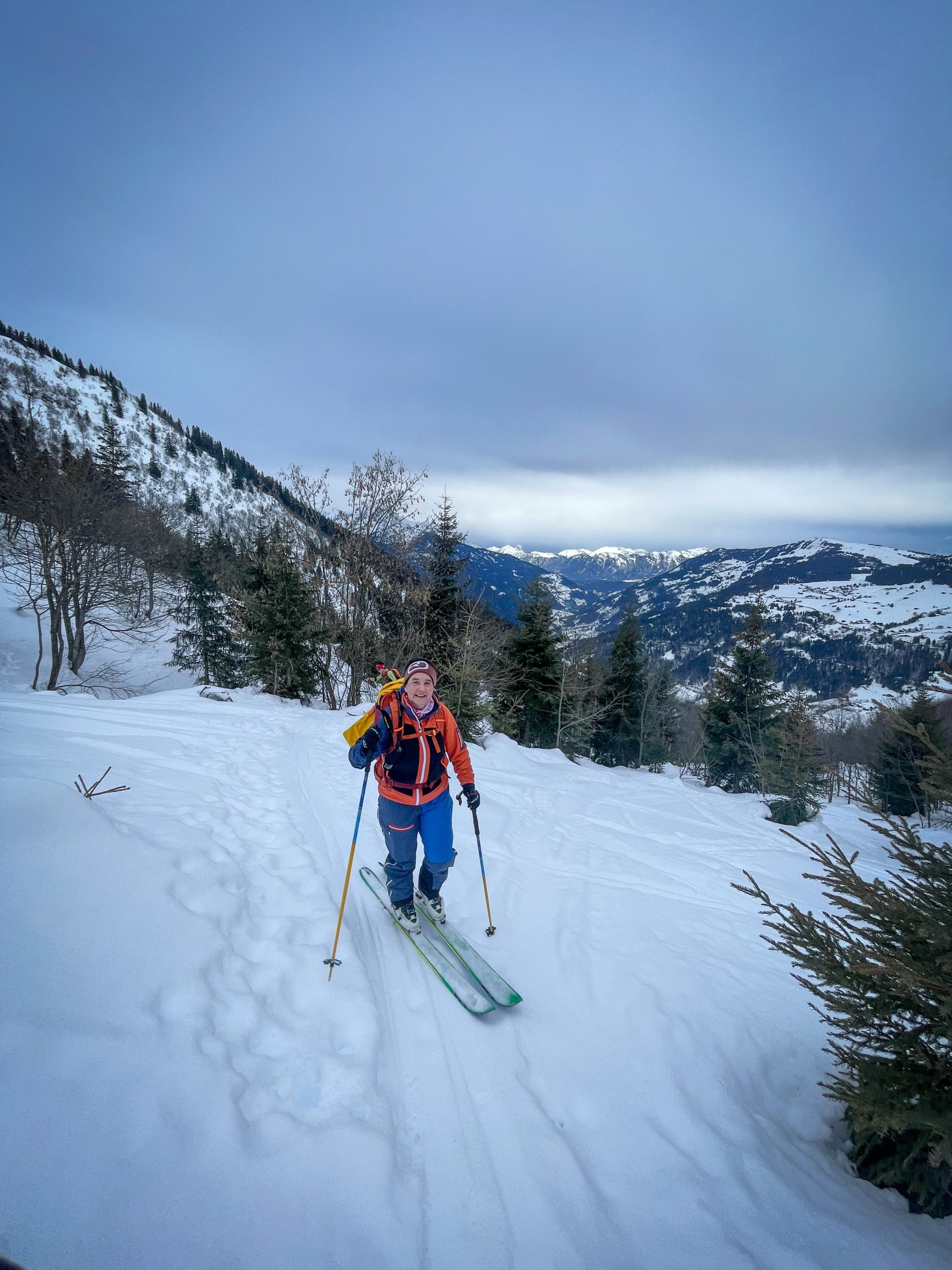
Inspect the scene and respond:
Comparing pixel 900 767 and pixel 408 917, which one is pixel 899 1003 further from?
pixel 900 767

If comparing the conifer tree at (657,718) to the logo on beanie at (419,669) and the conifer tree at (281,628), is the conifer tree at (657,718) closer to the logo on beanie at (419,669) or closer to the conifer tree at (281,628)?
the conifer tree at (281,628)

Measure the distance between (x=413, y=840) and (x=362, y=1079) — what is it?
1.57 m

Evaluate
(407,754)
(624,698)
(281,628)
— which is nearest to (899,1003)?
(407,754)

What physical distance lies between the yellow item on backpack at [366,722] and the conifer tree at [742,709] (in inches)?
895

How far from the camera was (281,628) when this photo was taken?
50.6ft

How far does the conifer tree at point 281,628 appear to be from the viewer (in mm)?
15336

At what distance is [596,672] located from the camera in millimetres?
27375

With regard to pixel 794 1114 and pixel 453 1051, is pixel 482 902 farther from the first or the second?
pixel 794 1114

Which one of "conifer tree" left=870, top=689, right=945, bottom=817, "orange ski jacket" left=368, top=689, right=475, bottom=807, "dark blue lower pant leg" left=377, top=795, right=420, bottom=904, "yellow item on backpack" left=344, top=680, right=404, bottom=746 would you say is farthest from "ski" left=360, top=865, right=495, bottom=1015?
"conifer tree" left=870, top=689, right=945, bottom=817

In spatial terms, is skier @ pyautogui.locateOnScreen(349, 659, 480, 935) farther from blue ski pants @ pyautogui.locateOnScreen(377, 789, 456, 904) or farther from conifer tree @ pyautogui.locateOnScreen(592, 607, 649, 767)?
conifer tree @ pyautogui.locateOnScreen(592, 607, 649, 767)

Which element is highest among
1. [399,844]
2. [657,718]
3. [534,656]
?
[534,656]

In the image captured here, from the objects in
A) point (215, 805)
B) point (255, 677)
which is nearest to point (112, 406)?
point (255, 677)

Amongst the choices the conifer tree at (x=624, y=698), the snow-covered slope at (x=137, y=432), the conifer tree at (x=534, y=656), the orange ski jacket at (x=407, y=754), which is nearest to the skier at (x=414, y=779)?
the orange ski jacket at (x=407, y=754)

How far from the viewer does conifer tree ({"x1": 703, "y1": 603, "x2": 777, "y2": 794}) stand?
73.9 ft
